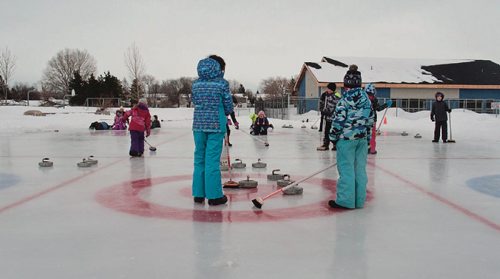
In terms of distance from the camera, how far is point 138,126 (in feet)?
33.3

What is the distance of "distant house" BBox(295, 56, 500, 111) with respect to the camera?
36.3 m

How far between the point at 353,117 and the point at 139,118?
6.20 meters

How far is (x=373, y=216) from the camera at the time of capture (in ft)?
15.5

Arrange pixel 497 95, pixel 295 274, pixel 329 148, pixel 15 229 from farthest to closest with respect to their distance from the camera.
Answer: pixel 497 95 < pixel 329 148 < pixel 15 229 < pixel 295 274

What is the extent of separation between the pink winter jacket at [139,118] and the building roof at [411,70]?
86.2ft

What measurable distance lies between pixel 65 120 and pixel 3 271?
25.2 m

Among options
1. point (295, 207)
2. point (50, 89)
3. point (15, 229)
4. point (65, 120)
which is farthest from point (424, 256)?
point (50, 89)

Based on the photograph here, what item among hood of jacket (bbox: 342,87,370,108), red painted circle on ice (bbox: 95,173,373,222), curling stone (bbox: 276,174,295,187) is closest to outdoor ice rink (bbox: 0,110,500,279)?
red painted circle on ice (bbox: 95,173,373,222)

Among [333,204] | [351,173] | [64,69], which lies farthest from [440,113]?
[64,69]

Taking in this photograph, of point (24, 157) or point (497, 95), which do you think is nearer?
point (24, 157)

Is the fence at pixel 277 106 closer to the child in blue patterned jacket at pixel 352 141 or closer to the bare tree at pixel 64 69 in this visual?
the child in blue patterned jacket at pixel 352 141

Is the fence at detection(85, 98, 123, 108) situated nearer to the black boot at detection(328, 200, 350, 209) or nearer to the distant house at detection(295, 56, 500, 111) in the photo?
the distant house at detection(295, 56, 500, 111)

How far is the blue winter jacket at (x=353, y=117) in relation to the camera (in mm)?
5180

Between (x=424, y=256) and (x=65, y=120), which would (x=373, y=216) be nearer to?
(x=424, y=256)
